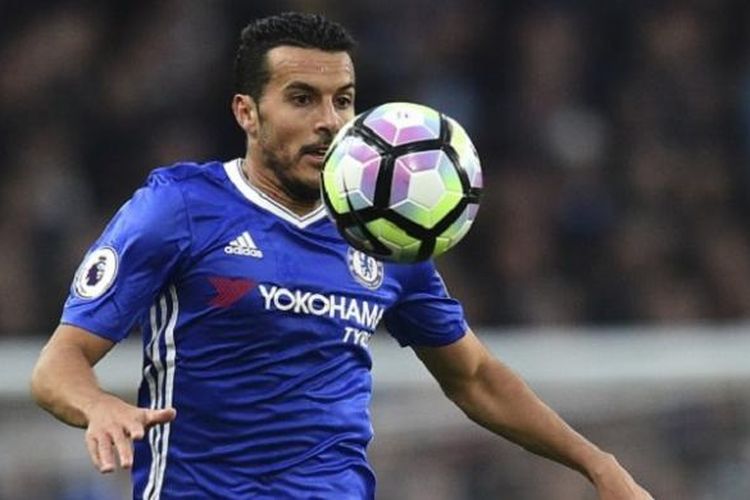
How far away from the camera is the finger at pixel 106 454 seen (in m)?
4.63

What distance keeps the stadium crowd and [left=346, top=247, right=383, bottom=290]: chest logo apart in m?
5.86

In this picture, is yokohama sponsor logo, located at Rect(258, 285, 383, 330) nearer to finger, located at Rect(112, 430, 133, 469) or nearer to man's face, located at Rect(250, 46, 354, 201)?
man's face, located at Rect(250, 46, 354, 201)

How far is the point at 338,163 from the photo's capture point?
5336mm

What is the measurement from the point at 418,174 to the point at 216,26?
7.99 metres

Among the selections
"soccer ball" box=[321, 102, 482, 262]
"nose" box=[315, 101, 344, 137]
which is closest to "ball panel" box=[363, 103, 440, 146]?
"soccer ball" box=[321, 102, 482, 262]

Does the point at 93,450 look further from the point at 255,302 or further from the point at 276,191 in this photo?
the point at 276,191

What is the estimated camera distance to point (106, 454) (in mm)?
4664

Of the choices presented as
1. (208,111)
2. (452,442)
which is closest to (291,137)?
(452,442)

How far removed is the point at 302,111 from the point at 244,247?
382 mm

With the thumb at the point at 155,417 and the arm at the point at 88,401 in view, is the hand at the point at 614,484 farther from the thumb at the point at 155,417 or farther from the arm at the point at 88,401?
the thumb at the point at 155,417

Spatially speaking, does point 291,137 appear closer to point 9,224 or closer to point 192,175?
point 192,175

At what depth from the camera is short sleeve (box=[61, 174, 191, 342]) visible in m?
5.30

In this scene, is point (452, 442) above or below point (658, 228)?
below

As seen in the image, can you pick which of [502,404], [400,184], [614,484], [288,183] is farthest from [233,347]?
[614,484]
